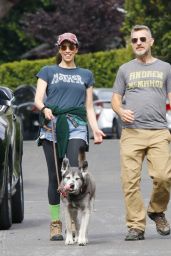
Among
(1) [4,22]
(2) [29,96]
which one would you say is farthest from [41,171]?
(1) [4,22]

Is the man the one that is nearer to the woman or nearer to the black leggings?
the woman

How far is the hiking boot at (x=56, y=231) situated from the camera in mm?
11586

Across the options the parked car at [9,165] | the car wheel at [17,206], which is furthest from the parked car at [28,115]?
the car wheel at [17,206]

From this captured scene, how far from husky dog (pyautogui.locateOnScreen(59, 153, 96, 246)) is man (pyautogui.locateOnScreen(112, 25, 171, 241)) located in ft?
1.42

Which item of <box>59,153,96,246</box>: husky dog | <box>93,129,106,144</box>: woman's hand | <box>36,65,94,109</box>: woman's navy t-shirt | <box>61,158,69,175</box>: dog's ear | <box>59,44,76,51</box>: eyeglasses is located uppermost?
<box>59,44,76,51</box>: eyeglasses

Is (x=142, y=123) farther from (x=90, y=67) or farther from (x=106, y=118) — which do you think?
(x=90, y=67)

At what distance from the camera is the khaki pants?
37.7 feet

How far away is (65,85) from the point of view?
11.6 metres

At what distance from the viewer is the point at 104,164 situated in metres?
23.8

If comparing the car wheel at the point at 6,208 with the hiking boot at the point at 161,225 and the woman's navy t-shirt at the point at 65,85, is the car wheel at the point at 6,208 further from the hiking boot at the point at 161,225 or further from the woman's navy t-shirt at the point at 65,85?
the hiking boot at the point at 161,225

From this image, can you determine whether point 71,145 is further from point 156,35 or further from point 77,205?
point 156,35

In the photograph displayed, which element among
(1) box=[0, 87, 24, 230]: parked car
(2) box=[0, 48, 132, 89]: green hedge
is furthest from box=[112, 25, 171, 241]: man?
(2) box=[0, 48, 132, 89]: green hedge

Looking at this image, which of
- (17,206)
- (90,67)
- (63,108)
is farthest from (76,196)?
(90,67)

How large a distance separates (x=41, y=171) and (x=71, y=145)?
11.2 metres
